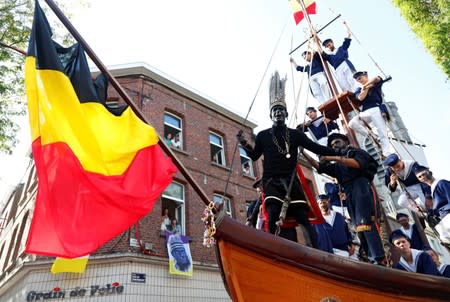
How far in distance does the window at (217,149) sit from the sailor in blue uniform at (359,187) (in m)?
10.9

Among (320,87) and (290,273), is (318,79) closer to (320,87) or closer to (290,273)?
(320,87)

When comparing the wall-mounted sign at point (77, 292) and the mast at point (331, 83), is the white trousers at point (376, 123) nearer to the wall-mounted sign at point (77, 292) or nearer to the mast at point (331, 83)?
the mast at point (331, 83)

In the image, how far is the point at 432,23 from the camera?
7379mm

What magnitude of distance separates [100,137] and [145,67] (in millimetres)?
10509

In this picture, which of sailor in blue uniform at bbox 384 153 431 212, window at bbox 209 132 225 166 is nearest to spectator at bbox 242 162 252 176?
window at bbox 209 132 225 166

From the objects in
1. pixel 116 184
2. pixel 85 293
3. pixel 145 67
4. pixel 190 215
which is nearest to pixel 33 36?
pixel 116 184

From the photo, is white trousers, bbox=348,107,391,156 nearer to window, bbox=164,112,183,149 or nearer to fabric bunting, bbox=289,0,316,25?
fabric bunting, bbox=289,0,316,25

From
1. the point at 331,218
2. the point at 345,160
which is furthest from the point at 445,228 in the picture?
the point at 331,218

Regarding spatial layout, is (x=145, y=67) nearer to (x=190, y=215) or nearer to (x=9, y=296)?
(x=190, y=215)

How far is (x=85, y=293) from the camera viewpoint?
29.2 ft

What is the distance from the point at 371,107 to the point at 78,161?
536cm

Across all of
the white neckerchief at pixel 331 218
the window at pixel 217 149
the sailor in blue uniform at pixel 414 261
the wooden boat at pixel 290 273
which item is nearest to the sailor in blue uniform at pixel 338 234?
the white neckerchief at pixel 331 218

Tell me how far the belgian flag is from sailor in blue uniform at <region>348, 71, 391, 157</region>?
4243mm

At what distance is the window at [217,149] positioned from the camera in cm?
1471
